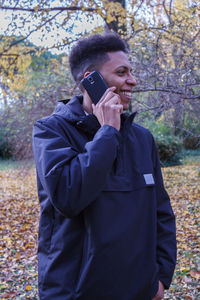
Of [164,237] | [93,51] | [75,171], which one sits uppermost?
[93,51]

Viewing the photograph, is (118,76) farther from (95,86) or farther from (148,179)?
(148,179)

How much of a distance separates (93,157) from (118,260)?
1.70 feet

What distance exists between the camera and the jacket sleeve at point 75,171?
1373 millimetres

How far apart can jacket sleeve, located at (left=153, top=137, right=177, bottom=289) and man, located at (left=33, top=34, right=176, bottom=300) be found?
12 mm

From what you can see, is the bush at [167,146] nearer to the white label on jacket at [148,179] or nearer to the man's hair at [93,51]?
the man's hair at [93,51]

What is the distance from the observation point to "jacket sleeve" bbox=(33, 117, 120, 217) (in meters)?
1.37

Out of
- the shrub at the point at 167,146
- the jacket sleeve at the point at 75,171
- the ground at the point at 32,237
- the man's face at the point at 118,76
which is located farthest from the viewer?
the shrub at the point at 167,146

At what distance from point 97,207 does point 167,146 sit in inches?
560

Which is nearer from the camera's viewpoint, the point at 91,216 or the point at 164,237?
the point at 91,216

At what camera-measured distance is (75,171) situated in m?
1.40

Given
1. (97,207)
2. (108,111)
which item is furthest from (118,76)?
(97,207)

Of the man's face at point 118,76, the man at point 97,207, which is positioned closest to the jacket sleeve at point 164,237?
the man at point 97,207

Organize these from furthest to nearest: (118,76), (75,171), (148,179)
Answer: (118,76) → (148,179) → (75,171)

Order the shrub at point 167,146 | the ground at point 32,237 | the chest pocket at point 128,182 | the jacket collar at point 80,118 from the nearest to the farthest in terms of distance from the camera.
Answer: the chest pocket at point 128,182 < the jacket collar at point 80,118 < the ground at point 32,237 < the shrub at point 167,146
